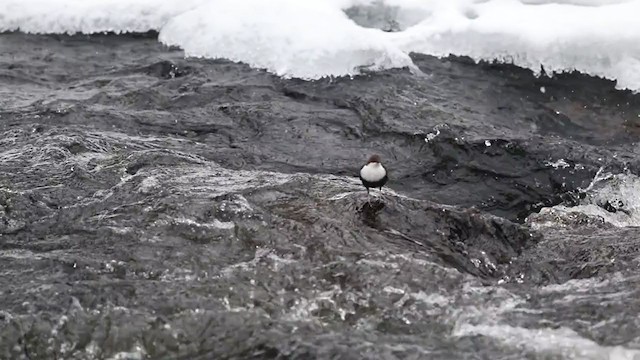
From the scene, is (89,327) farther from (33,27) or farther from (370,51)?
(33,27)

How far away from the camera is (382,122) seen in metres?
6.70

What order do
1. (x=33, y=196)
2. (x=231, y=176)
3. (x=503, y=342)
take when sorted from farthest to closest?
(x=231, y=176) < (x=33, y=196) < (x=503, y=342)

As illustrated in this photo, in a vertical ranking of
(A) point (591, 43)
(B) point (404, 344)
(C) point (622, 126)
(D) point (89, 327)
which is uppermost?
(A) point (591, 43)

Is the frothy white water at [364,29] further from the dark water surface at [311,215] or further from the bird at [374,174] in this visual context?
the bird at [374,174]

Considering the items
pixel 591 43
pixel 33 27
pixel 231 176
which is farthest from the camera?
pixel 33 27

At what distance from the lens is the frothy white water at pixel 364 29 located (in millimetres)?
7566

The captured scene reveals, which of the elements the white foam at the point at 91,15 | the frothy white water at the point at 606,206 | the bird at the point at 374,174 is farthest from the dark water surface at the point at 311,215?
the white foam at the point at 91,15

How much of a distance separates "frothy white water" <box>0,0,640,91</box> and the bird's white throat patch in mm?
2987

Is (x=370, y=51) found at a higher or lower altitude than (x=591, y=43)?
lower

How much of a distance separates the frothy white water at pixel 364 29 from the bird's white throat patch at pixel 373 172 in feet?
9.80

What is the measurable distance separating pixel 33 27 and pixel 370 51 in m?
4.58

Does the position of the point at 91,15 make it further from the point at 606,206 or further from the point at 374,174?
the point at 606,206

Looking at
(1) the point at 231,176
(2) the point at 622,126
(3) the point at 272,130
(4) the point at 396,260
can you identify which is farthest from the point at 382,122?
(4) the point at 396,260

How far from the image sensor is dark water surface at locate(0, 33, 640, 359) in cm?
358
